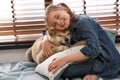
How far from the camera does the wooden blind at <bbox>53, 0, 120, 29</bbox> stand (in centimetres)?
196

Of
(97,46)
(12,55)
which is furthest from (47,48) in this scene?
(12,55)

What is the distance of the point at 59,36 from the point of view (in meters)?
1.63

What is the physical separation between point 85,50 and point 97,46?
0.26ft

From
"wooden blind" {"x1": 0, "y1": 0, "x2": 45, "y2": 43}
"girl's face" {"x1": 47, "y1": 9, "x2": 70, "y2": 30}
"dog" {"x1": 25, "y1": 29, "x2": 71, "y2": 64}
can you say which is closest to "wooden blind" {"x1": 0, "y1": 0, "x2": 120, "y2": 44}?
"wooden blind" {"x1": 0, "y1": 0, "x2": 45, "y2": 43}

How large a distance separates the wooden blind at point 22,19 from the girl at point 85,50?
374mm

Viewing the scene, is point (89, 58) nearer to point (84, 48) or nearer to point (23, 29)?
point (84, 48)

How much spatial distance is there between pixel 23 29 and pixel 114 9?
76cm

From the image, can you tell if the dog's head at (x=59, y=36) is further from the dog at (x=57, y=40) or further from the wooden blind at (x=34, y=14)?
the wooden blind at (x=34, y=14)

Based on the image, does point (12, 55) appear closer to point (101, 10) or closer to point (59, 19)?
point (59, 19)

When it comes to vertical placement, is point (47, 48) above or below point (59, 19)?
below

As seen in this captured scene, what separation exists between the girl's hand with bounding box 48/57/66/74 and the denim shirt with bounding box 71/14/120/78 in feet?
0.45

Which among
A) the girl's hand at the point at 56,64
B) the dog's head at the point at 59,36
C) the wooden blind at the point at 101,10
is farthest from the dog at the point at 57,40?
the wooden blind at the point at 101,10

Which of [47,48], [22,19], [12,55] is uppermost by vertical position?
[22,19]

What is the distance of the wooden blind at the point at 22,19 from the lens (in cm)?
195
